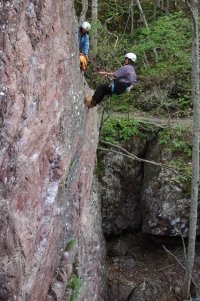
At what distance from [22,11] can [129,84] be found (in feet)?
10.5

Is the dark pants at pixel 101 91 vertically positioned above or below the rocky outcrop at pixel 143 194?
above

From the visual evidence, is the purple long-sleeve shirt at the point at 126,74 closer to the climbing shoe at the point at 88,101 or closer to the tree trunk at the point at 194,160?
the climbing shoe at the point at 88,101

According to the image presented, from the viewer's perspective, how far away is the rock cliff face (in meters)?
4.41

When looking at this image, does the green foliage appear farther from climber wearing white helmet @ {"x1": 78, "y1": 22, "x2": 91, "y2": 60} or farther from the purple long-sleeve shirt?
climber wearing white helmet @ {"x1": 78, "y1": 22, "x2": 91, "y2": 60}

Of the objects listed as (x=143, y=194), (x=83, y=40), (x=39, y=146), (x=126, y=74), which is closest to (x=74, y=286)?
(x=39, y=146)

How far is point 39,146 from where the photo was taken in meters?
5.11

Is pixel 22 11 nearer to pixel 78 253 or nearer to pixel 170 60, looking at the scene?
pixel 78 253

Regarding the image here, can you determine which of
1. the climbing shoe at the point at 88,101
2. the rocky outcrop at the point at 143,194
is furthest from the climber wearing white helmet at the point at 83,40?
the rocky outcrop at the point at 143,194

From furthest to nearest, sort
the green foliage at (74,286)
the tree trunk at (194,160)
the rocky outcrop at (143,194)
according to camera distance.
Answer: the rocky outcrop at (143,194) < the tree trunk at (194,160) < the green foliage at (74,286)

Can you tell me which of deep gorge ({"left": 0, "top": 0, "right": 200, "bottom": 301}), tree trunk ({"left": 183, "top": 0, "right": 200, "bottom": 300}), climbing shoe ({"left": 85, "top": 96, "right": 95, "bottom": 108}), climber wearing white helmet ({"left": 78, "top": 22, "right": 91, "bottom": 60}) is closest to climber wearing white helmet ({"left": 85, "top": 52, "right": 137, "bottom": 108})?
climbing shoe ({"left": 85, "top": 96, "right": 95, "bottom": 108})

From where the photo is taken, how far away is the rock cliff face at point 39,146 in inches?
174

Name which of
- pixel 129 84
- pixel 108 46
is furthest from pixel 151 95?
pixel 129 84

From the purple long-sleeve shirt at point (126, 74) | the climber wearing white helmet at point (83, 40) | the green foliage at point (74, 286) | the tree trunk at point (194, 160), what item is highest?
the climber wearing white helmet at point (83, 40)

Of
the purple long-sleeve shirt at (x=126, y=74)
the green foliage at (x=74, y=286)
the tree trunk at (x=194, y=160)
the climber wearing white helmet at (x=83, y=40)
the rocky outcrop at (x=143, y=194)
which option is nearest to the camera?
the green foliage at (x=74, y=286)
